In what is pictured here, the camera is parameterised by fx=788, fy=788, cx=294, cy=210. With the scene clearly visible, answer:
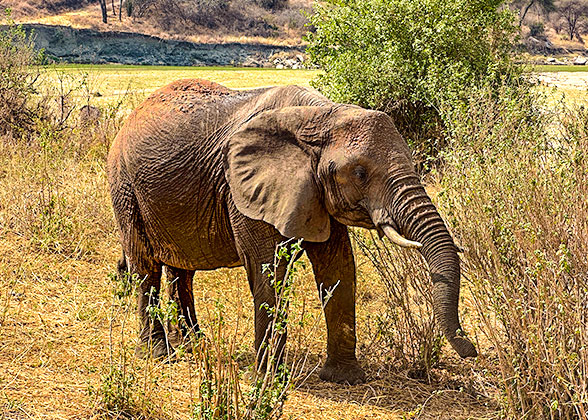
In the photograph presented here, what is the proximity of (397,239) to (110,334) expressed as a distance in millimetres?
1851

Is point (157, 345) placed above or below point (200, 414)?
below

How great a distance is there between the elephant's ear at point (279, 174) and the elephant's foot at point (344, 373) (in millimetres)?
1166

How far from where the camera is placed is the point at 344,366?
19.7 feet

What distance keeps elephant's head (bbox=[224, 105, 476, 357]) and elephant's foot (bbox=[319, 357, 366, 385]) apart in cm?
118

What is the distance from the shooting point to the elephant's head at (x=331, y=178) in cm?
499

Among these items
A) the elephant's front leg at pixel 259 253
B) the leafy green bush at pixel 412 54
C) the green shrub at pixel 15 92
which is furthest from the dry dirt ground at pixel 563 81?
the elephant's front leg at pixel 259 253

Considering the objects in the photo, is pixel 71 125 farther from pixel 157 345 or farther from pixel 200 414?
pixel 200 414

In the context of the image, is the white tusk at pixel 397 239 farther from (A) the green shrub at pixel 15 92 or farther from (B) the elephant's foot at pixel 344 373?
(A) the green shrub at pixel 15 92

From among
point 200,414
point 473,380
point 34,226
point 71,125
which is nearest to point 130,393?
point 200,414

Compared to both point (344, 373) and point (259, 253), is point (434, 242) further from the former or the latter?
point (344, 373)

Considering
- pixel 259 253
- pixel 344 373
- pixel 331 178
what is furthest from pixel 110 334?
pixel 344 373

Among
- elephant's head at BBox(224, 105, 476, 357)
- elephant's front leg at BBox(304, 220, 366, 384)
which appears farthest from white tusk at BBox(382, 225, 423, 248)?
elephant's front leg at BBox(304, 220, 366, 384)

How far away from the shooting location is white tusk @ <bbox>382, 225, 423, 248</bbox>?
4816 mm

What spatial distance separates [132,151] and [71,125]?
8.74 metres
